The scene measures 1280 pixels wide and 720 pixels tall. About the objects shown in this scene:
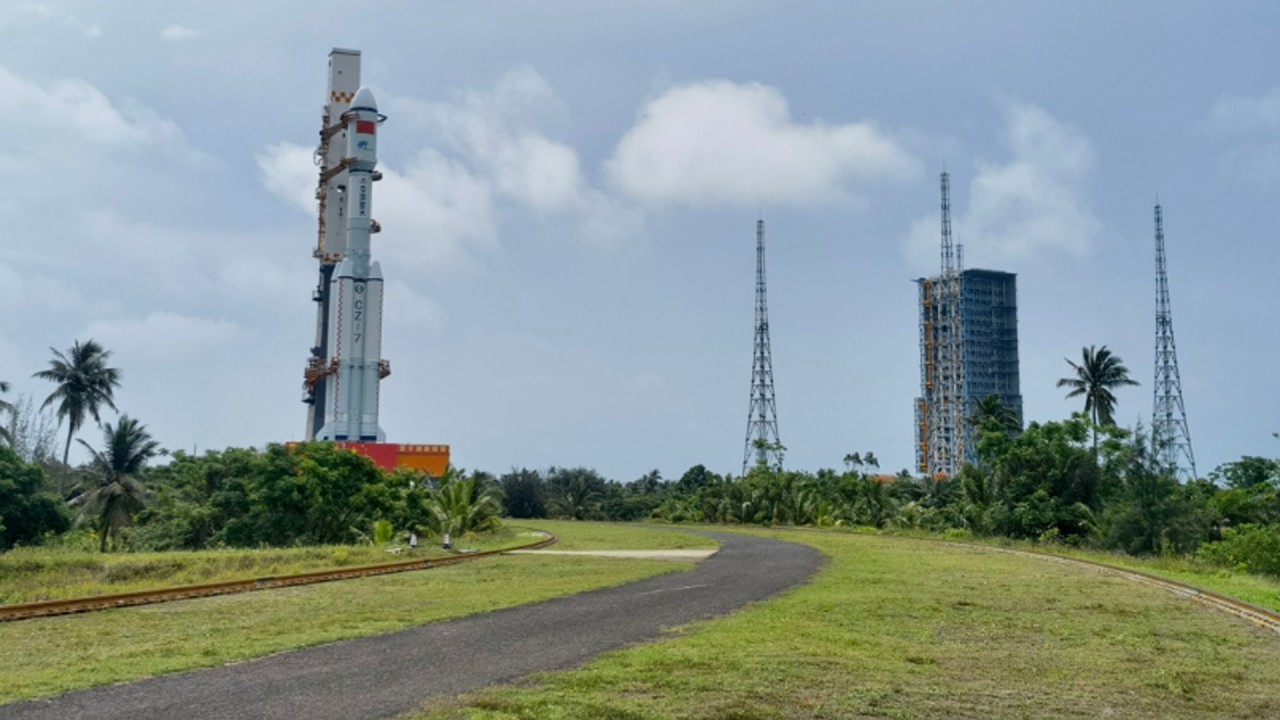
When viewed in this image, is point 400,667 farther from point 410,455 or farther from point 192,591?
point 410,455

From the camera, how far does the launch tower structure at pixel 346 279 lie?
7869cm

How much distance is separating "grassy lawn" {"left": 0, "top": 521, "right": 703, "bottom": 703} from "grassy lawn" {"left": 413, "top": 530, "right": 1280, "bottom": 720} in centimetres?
396

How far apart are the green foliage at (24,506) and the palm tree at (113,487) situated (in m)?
4.96

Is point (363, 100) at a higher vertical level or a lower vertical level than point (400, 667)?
higher

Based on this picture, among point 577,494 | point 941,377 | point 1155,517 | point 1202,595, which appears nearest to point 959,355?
point 941,377

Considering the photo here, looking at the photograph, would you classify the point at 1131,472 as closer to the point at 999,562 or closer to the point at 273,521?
the point at 999,562

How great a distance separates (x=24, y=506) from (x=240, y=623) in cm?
3194

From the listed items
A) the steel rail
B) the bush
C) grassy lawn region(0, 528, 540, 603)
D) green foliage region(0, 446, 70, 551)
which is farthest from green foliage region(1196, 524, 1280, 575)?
green foliage region(0, 446, 70, 551)

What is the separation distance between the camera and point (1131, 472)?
4056cm

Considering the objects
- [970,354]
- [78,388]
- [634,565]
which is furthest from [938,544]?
[970,354]

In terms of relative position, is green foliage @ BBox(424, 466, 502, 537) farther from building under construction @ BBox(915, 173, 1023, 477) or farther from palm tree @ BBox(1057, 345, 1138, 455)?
building under construction @ BBox(915, 173, 1023, 477)

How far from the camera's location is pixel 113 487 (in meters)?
48.2

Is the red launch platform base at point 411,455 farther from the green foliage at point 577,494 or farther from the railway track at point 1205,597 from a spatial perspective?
the railway track at point 1205,597

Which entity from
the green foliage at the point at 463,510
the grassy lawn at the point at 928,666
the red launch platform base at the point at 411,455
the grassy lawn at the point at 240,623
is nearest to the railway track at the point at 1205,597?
the grassy lawn at the point at 928,666
